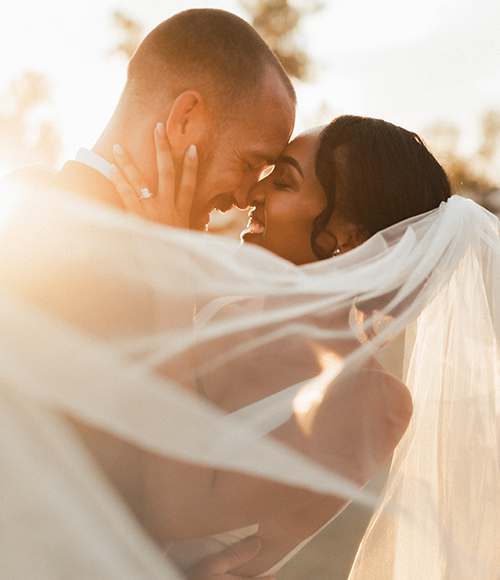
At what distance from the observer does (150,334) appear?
5.34ft

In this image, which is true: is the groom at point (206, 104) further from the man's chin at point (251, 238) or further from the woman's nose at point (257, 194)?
the man's chin at point (251, 238)

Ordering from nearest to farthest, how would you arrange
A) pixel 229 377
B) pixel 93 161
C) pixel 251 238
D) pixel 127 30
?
pixel 229 377 < pixel 93 161 < pixel 251 238 < pixel 127 30

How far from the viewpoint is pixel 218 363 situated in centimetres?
183

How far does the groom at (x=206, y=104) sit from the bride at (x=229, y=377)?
39 centimetres

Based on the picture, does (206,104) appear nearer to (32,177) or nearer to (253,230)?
(253,230)

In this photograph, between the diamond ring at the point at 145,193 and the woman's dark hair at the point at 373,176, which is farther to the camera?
the woman's dark hair at the point at 373,176

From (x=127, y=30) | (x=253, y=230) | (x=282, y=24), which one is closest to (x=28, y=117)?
(x=127, y=30)

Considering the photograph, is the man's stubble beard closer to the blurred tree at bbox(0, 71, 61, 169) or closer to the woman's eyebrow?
the woman's eyebrow

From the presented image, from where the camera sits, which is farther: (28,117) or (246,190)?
(28,117)

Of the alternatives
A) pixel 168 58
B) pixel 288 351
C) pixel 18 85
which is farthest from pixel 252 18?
pixel 288 351

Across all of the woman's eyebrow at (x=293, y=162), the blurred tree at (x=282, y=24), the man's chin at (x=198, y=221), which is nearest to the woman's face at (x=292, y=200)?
the woman's eyebrow at (x=293, y=162)

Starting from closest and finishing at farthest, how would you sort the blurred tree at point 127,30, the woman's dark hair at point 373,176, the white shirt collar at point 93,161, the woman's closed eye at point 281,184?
the white shirt collar at point 93,161
the woman's dark hair at point 373,176
the woman's closed eye at point 281,184
the blurred tree at point 127,30

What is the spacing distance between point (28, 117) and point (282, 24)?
27.8ft

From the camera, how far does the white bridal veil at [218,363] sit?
1333mm
